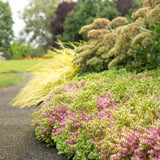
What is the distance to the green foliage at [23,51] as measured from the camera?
2316 centimetres

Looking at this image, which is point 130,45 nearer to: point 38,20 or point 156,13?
point 156,13

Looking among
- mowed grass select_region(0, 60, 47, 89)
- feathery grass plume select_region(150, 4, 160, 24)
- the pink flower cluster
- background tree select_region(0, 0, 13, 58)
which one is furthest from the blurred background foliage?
the pink flower cluster

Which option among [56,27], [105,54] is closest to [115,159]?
[105,54]

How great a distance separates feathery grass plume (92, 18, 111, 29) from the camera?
242 inches

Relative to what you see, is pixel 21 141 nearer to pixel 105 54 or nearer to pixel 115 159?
pixel 115 159

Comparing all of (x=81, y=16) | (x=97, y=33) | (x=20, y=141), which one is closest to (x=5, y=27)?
(x=81, y=16)

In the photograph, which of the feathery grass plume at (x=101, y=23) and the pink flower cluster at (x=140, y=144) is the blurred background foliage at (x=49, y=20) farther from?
the pink flower cluster at (x=140, y=144)

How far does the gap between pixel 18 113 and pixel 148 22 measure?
3.33 m

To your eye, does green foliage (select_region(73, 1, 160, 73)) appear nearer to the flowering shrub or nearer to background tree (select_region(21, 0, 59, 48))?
the flowering shrub

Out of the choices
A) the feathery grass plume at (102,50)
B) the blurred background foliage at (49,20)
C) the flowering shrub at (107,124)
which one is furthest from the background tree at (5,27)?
the flowering shrub at (107,124)

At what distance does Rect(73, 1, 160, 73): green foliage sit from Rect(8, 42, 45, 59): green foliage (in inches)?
674

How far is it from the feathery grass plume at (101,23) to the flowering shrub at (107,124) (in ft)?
9.56

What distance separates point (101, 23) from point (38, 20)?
25.6 metres

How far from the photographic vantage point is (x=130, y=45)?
16.5 feet
